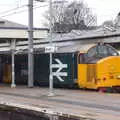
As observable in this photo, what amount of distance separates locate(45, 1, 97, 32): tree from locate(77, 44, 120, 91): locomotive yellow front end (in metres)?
57.9

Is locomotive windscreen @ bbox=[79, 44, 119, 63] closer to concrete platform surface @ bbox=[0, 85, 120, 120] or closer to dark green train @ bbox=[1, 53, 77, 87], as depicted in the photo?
dark green train @ bbox=[1, 53, 77, 87]

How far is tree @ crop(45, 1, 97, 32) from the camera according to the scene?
90.6 metres

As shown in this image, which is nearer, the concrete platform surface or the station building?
the concrete platform surface

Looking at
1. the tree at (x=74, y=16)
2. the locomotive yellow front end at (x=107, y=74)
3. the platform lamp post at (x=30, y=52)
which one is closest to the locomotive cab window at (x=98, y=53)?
the locomotive yellow front end at (x=107, y=74)

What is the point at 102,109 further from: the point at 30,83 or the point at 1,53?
the point at 1,53

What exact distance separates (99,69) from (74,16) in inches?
2520

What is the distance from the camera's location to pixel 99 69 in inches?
1154

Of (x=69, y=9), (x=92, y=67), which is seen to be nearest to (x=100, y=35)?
(x=92, y=67)

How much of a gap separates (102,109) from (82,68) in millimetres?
11203

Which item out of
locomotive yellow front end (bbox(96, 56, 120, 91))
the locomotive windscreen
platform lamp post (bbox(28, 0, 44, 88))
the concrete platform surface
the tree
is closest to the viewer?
the concrete platform surface

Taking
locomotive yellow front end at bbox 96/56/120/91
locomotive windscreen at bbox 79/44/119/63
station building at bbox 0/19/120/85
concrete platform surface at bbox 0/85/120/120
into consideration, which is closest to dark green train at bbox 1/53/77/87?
station building at bbox 0/19/120/85

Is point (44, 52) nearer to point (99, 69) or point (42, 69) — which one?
point (42, 69)

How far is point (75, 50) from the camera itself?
31.7 meters

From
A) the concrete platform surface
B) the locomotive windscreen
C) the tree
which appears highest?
the tree
